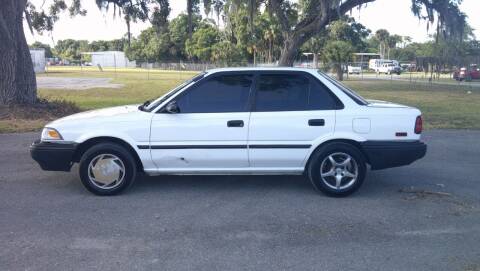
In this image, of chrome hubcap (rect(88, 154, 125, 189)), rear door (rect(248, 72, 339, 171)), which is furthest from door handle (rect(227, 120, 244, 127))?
chrome hubcap (rect(88, 154, 125, 189))

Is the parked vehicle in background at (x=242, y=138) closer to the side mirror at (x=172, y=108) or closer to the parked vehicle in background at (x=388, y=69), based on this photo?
the side mirror at (x=172, y=108)

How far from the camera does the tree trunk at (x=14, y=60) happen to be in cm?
1371

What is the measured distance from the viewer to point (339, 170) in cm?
617

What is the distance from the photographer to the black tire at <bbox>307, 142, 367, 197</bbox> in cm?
611

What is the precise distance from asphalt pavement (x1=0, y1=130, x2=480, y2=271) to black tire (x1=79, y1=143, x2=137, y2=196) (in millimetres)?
152

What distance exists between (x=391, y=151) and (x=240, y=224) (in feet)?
7.13

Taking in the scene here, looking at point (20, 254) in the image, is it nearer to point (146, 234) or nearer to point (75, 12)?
point (146, 234)

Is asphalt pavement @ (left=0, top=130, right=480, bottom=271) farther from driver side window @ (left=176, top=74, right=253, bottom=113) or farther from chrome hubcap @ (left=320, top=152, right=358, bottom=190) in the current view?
driver side window @ (left=176, top=74, right=253, bottom=113)

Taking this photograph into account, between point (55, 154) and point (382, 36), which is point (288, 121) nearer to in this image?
point (55, 154)

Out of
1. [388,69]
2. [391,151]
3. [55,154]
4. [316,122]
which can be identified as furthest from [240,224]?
[388,69]

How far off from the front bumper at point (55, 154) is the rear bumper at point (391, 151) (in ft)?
11.7

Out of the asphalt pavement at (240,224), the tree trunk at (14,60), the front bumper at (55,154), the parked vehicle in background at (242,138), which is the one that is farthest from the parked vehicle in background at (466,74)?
the front bumper at (55,154)

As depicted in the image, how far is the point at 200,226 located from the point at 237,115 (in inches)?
61.7

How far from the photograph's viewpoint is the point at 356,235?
4.92m
